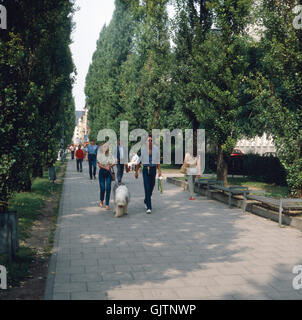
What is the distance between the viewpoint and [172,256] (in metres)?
6.38

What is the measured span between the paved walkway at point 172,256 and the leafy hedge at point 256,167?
8.94 metres

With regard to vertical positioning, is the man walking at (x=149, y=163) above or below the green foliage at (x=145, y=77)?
below

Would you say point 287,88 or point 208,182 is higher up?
point 287,88

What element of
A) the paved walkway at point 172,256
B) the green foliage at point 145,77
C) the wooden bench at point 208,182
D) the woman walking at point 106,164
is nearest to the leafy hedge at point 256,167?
the green foliage at point 145,77

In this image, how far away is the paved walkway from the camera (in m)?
4.77

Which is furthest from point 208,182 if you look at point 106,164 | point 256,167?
point 256,167

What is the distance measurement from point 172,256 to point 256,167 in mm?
16133

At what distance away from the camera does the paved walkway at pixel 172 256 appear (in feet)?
15.7

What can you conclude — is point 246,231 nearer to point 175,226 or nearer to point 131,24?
point 175,226

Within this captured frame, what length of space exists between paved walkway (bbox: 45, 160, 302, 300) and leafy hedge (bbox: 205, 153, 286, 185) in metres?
8.94

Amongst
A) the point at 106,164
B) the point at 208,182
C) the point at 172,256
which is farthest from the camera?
the point at 208,182

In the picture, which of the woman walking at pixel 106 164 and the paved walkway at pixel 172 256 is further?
the woman walking at pixel 106 164

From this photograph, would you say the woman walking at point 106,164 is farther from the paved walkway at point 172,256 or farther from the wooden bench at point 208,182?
the wooden bench at point 208,182

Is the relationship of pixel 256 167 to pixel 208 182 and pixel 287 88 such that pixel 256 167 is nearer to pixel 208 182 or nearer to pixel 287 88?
pixel 208 182
